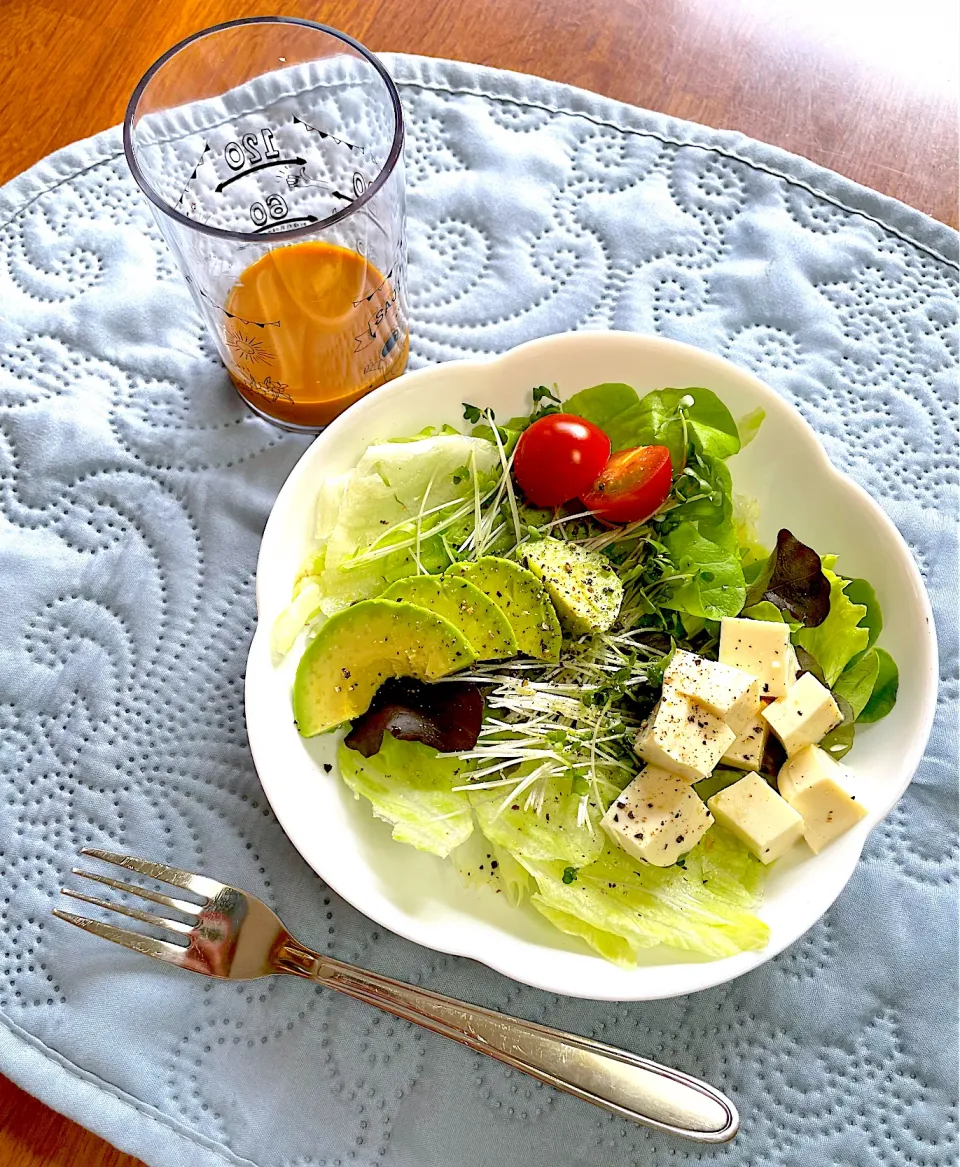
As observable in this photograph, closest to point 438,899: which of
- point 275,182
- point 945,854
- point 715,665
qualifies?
point 715,665

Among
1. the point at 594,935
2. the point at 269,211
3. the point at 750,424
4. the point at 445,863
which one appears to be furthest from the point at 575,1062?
the point at 269,211

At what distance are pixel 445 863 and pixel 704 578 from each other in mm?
460

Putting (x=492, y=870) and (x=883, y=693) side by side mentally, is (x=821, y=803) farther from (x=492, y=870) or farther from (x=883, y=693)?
(x=492, y=870)

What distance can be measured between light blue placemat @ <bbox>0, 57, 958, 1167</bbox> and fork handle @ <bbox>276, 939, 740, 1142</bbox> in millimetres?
60

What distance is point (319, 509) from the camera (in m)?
1.30

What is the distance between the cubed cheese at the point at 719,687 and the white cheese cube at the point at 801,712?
25 mm

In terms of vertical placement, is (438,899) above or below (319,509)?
below

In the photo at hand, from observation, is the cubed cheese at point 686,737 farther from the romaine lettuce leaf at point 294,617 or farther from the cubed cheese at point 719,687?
the romaine lettuce leaf at point 294,617

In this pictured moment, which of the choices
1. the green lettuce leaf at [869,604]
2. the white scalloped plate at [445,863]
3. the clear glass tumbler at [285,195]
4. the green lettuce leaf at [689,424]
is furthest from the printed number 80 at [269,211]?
the green lettuce leaf at [869,604]

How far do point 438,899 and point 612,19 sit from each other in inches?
57.0

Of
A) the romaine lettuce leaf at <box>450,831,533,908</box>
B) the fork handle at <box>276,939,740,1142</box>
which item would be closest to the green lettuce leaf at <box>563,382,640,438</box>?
the romaine lettuce leaf at <box>450,831,533,908</box>

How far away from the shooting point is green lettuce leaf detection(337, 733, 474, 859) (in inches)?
45.4

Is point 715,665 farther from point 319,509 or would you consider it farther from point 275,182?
point 275,182

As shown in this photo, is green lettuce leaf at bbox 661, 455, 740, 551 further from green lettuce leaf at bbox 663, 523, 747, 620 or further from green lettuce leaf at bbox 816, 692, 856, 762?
green lettuce leaf at bbox 816, 692, 856, 762
